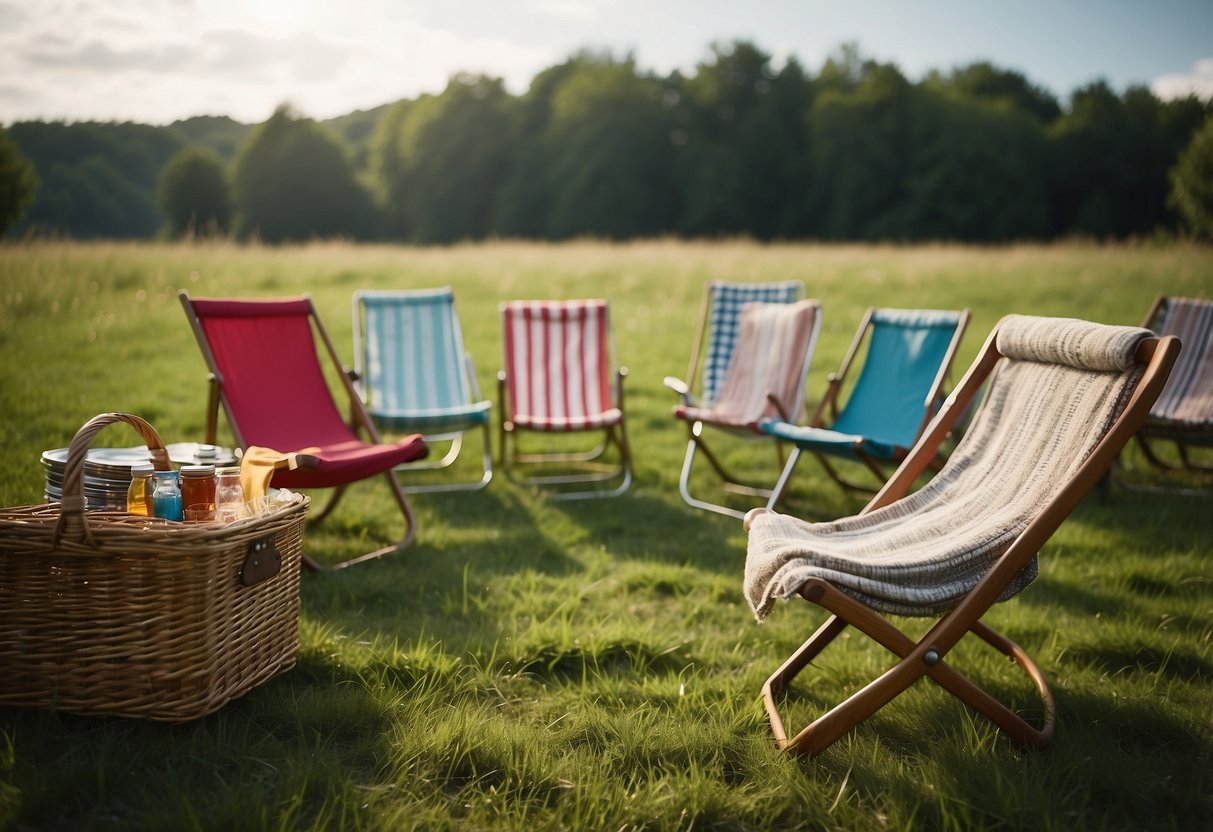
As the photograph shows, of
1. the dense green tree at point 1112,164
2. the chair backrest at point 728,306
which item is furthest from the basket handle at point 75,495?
the dense green tree at point 1112,164

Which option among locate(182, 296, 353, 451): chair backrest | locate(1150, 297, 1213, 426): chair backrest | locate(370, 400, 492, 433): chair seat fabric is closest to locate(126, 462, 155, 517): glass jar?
locate(182, 296, 353, 451): chair backrest

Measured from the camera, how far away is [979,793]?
2.02m

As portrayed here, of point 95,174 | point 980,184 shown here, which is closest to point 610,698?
A: point 95,174

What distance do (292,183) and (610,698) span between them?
38.8 metres

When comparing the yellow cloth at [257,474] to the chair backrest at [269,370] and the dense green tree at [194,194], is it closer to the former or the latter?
the chair backrest at [269,370]

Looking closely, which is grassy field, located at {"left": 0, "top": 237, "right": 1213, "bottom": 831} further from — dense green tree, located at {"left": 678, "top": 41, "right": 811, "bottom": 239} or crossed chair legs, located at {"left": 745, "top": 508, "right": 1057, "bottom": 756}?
dense green tree, located at {"left": 678, "top": 41, "right": 811, "bottom": 239}

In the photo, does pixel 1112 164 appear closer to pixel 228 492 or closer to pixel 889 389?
Result: pixel 889 389

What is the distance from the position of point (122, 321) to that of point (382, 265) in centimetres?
423

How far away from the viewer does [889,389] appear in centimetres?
467

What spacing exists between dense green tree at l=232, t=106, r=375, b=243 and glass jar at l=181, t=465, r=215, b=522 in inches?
1446

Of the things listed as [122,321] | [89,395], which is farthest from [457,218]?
[89,395]

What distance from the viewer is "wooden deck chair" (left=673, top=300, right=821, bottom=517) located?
15.6 feet

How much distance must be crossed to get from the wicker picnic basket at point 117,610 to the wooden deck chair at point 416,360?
290cm

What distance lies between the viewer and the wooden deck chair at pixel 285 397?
3.67m
